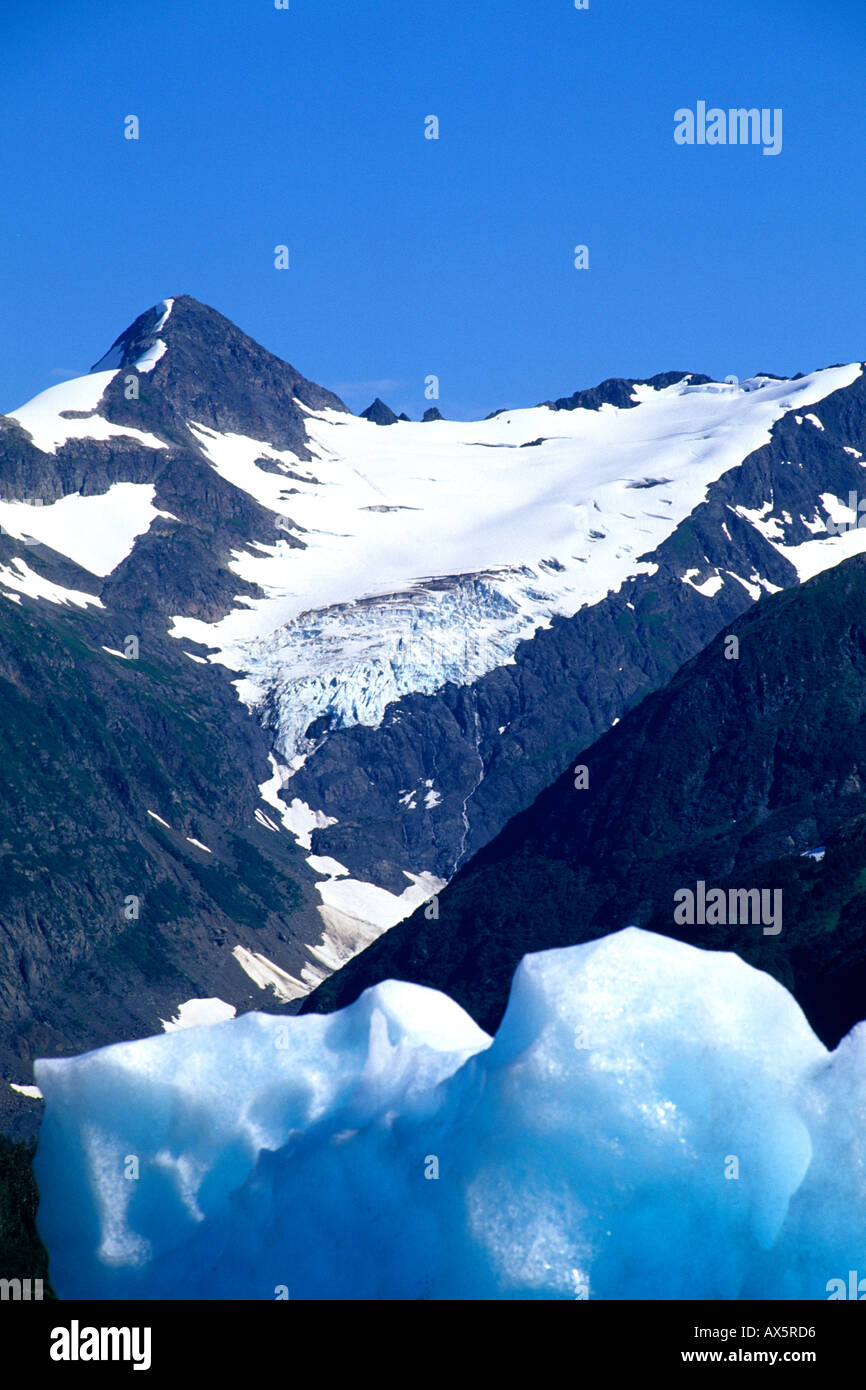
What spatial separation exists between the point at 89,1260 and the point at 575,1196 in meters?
19.6

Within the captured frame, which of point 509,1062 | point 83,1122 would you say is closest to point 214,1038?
point 83,1122

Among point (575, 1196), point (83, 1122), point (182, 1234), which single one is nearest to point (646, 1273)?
point (575, 1196)

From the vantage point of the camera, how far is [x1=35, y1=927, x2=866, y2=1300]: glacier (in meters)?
67.9

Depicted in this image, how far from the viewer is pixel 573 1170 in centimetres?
6844

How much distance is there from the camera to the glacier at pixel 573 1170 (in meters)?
67.9

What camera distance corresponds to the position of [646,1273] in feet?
224
